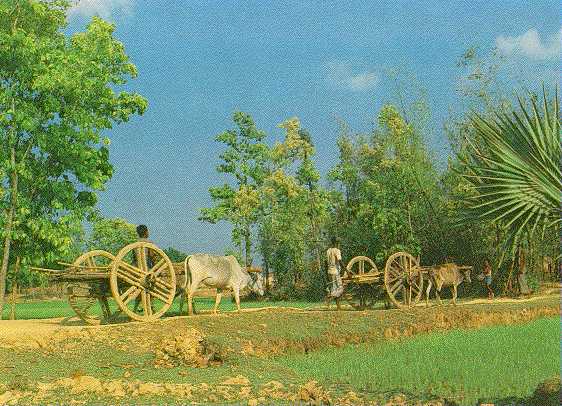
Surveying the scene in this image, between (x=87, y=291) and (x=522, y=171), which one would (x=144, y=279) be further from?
(x=522, y=171)

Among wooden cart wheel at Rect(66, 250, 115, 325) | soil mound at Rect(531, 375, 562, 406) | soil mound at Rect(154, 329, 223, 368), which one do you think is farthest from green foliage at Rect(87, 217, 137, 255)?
soil mound at Rect(531, 375, 562, 406)

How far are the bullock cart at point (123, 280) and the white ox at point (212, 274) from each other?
8.2 inches

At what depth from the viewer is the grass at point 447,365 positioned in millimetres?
9195

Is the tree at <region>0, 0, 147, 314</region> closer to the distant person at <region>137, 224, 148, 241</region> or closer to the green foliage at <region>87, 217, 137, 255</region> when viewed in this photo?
the distant person at <region>137, 224, 148, 241</region>

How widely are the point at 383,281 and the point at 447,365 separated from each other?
291 inches

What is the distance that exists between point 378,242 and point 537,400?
2341cm

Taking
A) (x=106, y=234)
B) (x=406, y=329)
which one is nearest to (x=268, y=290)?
(x=106, y=234)

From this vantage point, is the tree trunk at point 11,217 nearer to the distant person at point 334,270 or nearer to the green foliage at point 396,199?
the distant person at point 334,270

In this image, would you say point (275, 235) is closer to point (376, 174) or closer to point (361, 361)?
point (376, 174)

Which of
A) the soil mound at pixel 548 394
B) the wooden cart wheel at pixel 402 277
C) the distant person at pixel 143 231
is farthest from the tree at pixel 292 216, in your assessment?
the soil mound at pixel 548 394

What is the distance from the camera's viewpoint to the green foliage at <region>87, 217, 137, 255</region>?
158 ft

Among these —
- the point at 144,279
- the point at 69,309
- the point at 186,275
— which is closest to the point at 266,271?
the point at 69,309

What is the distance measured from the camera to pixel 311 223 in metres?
35.2

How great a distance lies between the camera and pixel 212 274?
15414 millimetres
